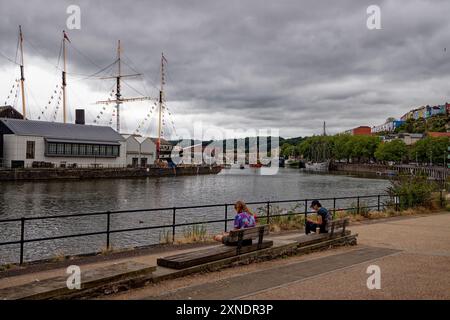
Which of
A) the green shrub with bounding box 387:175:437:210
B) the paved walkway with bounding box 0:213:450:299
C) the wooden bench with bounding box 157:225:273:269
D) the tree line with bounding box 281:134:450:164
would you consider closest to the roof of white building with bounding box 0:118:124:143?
the green shrub with bounding box 387:175:437:210

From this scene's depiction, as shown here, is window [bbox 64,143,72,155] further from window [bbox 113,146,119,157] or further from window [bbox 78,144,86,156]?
window [bbox 113,146,119,157]

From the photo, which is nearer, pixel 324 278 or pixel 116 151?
pixel 324 278

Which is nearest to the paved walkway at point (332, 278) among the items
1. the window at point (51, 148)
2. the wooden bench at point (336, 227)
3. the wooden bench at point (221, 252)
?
the wooden bench at point (221, 252)

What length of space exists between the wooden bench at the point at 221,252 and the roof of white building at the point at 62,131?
235 feet

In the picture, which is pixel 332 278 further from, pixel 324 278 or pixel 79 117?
pixel 79 117

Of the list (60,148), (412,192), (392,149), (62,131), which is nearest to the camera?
(412,192)

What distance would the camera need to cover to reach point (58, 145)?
261 ft

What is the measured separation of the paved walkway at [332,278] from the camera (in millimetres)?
8125

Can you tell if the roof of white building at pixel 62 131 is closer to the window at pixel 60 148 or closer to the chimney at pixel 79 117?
the window at pixel 60 148

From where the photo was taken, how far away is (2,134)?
73.9 metres

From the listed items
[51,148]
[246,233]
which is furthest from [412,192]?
[51,148]

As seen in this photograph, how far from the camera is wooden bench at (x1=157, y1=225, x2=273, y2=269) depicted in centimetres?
945

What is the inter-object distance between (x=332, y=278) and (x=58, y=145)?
3022 inches

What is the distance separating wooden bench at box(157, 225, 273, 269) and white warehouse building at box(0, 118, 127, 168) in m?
69.8
